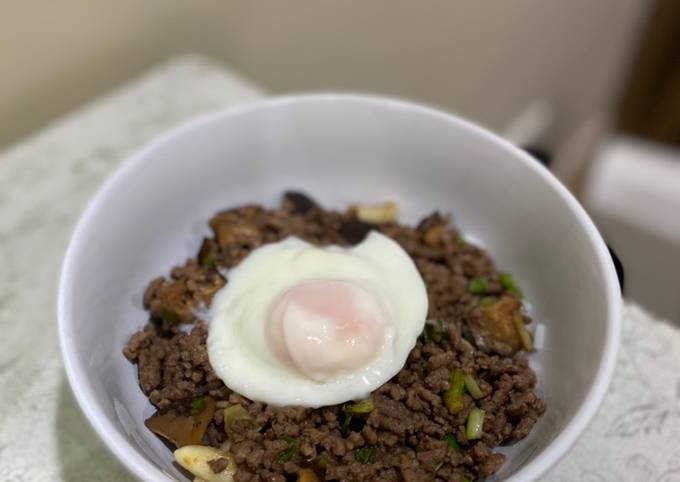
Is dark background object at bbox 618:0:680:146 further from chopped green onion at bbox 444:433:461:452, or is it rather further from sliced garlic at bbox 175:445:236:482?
sliced garlic at bbox 175:445:236:482

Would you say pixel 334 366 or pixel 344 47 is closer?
pixel 334 366

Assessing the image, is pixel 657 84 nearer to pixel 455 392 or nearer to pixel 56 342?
pixel 455 392

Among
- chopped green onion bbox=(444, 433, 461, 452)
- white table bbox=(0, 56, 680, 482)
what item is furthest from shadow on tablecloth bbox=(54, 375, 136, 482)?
chopped green onion bbox=(444, 433, 461, 452)

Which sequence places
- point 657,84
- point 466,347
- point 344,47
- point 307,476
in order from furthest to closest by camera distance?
point 657,84
point 344,47
point 466,347
point 307,476

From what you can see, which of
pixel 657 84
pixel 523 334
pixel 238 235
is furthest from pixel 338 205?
pixel 657 84

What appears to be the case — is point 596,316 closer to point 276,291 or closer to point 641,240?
point 276,291

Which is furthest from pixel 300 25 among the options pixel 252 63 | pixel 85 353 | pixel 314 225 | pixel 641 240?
pixel 641 240
